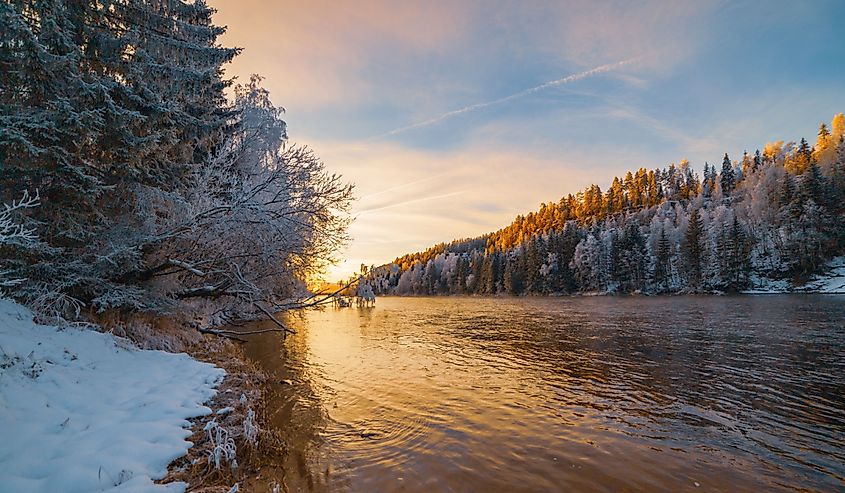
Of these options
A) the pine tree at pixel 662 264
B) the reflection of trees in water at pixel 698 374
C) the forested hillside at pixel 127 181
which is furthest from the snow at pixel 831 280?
the forested hillside at pixel 127 181

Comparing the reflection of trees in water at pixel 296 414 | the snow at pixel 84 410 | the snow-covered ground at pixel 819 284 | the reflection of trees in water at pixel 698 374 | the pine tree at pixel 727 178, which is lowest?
the reflection of trees in water at pixel 296 414

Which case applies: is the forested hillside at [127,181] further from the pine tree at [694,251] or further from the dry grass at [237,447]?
the pine tree at [694,251]

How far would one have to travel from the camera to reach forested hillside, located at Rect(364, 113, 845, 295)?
64.8m

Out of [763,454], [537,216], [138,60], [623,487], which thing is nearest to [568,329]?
[763,454]

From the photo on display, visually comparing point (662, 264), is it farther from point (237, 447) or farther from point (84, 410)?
point (84, 410)

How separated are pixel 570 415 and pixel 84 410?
10.1 meters

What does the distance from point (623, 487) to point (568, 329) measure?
20873mm

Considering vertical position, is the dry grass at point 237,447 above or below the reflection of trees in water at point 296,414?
above

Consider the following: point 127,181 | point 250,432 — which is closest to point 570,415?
point 250,432

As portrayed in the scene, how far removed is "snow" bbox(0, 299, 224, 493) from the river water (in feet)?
7.10

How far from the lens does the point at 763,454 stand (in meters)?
7.48

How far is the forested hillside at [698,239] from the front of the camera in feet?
213

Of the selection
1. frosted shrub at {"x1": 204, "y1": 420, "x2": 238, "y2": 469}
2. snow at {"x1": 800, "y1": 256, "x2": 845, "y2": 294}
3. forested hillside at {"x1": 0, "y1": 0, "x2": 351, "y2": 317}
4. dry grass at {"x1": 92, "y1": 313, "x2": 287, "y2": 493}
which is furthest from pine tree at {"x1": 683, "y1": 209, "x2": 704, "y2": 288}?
frosted shrub at {"x1": 204, "y1": 420, "x2": 238, "y2": 469}

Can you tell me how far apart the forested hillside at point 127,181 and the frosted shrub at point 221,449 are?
15.1 ft
